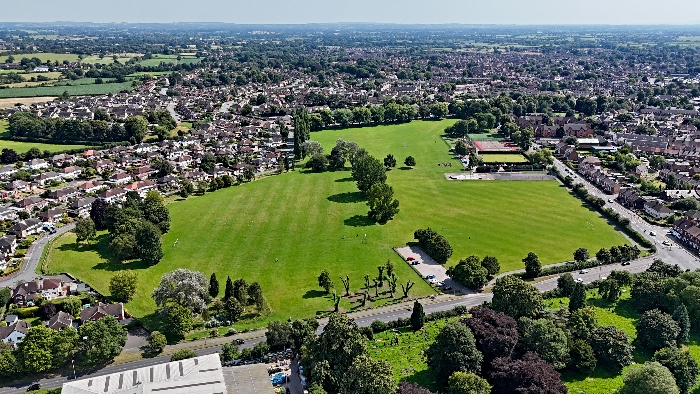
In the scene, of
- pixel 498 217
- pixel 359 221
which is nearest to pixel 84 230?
pixel 359 221

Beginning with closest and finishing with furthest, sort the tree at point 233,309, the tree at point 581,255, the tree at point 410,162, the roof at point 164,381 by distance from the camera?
the roof at point 164,381 → the tree at point 233,309 → the tree at point 581,255 → the tree at point 410,162

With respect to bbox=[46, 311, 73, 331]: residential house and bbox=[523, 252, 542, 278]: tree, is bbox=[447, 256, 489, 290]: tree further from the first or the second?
bbox=[46, 311, 73, 331]: residential house

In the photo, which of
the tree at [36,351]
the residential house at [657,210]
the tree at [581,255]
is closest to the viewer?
the tree at [36,351]

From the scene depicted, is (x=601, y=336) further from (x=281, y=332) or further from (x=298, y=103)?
(x=298, y=103)

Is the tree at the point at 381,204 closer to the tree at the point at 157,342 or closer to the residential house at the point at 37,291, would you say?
the tree at the point at 157,342

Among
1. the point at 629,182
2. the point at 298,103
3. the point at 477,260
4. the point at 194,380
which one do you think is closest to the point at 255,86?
the point at 298,103

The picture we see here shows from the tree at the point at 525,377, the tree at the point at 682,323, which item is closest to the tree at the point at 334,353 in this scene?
the tree at the point at 525,377
